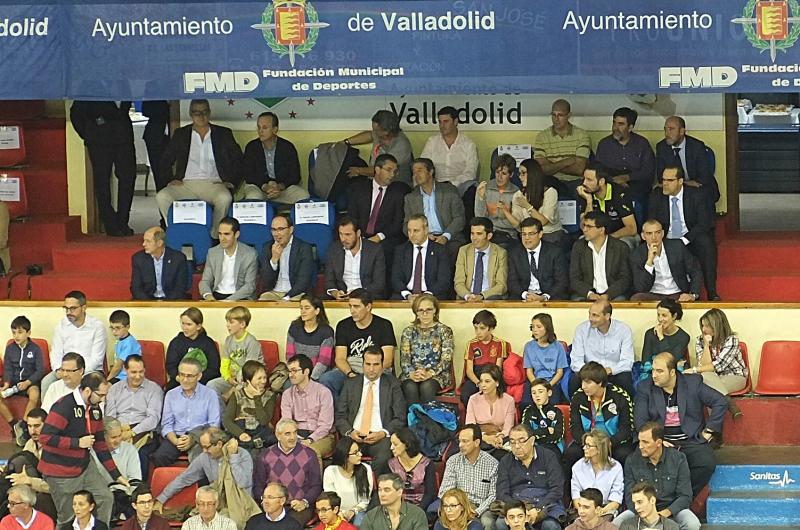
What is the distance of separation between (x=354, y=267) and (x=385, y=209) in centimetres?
69

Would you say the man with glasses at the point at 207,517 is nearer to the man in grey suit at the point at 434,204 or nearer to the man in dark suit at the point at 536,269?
the man in dark suit at the point at 536,269

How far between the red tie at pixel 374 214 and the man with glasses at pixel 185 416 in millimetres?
2198

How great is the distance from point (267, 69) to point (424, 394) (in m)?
2.59

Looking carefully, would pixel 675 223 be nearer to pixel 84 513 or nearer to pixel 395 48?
pixel 395 48

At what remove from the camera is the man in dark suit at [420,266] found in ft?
42.5

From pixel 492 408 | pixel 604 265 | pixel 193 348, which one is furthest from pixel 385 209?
pixel 492 408

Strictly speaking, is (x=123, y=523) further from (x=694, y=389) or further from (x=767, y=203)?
(x=767, y=203)

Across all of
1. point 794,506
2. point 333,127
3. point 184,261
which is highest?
point 333,127

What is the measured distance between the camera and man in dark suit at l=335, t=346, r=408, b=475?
466 inches

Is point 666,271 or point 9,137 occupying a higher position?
point 9,137

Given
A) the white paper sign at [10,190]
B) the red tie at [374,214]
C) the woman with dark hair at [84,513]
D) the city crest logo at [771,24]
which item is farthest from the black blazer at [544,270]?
the white paper sign at [10,190]

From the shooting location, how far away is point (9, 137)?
1534cm

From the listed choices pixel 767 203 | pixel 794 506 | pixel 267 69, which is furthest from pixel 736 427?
pixel 767 203

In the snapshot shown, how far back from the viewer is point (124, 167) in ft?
49.5
